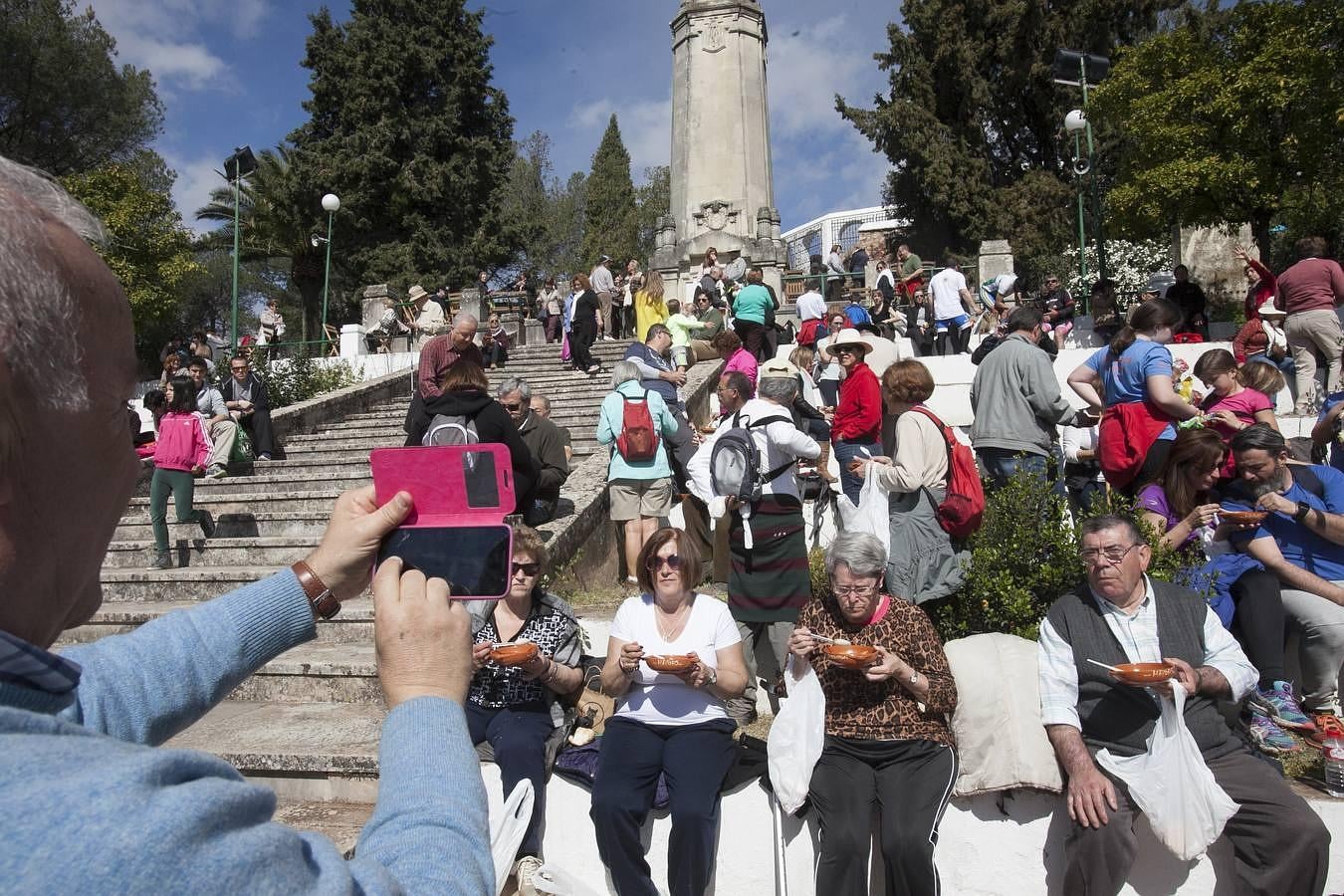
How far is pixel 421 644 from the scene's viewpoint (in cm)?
127

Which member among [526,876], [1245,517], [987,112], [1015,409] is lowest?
[526,876]

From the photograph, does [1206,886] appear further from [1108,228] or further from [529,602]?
[1108,228]

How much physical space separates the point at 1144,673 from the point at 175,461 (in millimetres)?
7549

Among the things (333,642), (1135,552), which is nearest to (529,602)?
(333,642)

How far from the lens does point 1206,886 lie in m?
3.80

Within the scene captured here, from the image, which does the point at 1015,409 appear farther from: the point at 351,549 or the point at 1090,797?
the point at 351,549

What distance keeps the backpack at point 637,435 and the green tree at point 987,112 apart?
25241mm

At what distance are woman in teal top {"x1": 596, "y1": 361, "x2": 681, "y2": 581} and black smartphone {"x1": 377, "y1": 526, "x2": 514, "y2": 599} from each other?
19.0ft

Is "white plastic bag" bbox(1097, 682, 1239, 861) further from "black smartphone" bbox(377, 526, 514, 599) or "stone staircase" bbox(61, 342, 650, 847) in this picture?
"stone staircase" bbox(61, 342, 650, 847)

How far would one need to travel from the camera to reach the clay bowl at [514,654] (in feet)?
13.9

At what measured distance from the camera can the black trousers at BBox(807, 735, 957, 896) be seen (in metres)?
3.72

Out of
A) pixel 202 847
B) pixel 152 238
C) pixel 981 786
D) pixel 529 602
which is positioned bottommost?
pixel 981 786

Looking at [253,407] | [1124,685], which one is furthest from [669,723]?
[253,407]

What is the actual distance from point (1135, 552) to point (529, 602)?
288cm
